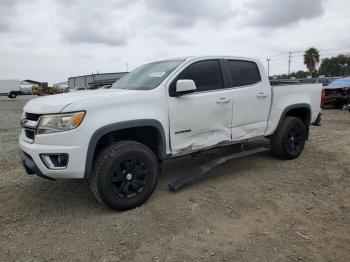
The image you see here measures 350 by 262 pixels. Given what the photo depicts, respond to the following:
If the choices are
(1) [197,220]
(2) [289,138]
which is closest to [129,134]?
(1) [197,220]

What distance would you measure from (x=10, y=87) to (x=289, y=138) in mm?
39422

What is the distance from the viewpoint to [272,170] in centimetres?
579

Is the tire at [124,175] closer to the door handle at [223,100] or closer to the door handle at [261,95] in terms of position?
the door handle at [223,100]

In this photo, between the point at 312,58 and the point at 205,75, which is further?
the point at 312,58

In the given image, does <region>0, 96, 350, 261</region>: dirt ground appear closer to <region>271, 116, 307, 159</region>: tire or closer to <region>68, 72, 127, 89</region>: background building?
<region>271, 116, 307, 159</region>: tire

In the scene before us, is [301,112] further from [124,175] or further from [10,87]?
[10,87]

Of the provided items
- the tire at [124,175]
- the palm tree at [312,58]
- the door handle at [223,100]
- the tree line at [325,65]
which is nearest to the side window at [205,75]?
the door handle at [223,100]

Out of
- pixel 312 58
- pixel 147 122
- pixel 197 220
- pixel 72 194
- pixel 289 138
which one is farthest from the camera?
pixel 312 58

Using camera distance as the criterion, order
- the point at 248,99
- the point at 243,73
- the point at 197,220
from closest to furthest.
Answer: the point at 197,220, the point at 248,99, the point at 243,73

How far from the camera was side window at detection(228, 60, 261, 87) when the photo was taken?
5480 millimetres

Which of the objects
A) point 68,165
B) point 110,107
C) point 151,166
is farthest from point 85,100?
point 151,166

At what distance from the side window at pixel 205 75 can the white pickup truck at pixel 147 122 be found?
0.05ft

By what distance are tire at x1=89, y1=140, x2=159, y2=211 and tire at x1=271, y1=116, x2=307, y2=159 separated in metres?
2.55

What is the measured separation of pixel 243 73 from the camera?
563cm
